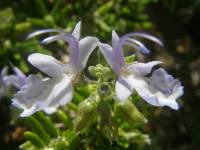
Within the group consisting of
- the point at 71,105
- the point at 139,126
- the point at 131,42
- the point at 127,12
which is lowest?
the point at 139,126

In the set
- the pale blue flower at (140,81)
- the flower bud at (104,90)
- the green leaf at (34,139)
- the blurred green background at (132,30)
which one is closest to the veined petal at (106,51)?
the pale blue flower at (140,81)

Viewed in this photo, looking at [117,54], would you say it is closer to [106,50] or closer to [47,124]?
[106,50]

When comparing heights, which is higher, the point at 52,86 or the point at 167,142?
the point at 52,86

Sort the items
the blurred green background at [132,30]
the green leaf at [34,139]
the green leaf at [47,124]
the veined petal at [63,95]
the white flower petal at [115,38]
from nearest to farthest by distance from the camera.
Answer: the veined petal at [63,95], the white flower petal at [115,38], the green leaf at [34,139], the green leaf at [47,124], the blurred green background at [132,30]

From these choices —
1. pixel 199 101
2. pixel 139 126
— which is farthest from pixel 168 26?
pixel 139 126

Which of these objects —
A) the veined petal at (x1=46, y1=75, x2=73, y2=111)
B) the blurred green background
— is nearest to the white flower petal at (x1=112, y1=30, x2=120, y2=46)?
the veined petal at (x1=46, y1=75, x2=73, y2=111)

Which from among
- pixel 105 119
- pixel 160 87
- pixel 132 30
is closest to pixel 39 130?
pixel 105 119

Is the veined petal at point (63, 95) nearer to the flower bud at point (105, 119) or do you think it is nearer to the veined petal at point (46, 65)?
the veined petal at point (46, 65)

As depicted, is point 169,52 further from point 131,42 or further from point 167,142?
point 131,42
